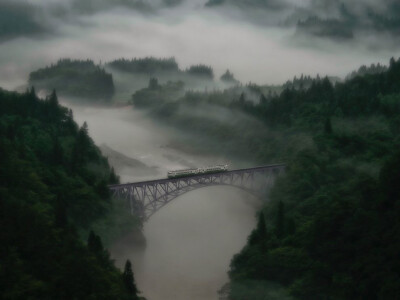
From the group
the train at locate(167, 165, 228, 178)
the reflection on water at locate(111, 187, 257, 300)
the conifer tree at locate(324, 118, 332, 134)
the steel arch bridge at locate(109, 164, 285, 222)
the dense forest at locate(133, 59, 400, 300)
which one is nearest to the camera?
the dense forest at locate(133, 59, 400, 300)

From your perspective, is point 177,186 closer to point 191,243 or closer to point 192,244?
point 191,243

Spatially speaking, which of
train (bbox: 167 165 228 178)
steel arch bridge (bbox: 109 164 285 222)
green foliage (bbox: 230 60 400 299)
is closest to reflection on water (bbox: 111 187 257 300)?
steel arch bridge (bbox: 109 164 285 222)

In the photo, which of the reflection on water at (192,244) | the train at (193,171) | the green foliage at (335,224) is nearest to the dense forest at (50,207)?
the reflection on water at (192,244)

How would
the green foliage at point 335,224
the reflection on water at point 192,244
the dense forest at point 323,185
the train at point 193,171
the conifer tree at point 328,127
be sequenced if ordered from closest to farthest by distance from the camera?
the green foliage at point 335,224 < the dense forest at point 323,185 < the reflection on water at point 192,244 < the train at point 193,171 < the conifer tree at point 328,127

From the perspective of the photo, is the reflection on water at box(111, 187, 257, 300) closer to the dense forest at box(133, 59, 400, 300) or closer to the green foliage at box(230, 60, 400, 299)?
the dense forest at box(133, 59, 400, 300)

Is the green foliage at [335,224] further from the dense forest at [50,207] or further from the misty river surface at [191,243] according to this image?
the dense forest at [50,207]

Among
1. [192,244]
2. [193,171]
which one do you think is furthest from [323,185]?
[192,244]
